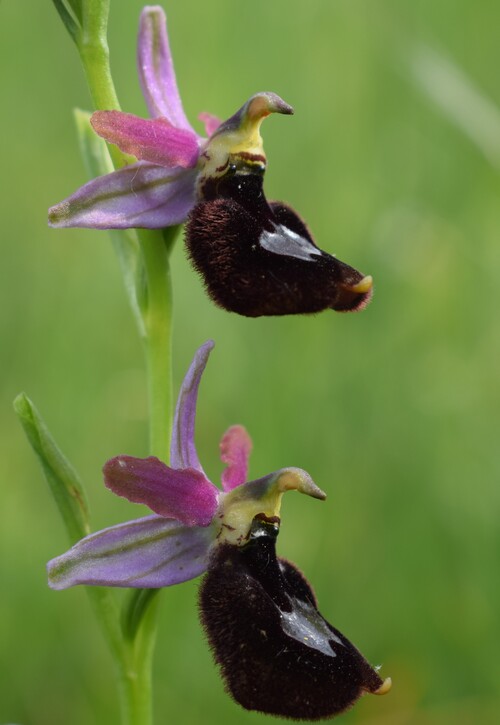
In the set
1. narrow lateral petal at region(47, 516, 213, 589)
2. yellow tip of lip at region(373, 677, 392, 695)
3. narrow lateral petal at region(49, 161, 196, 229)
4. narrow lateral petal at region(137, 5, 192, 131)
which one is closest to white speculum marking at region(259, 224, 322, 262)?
narrow lateral petal at region(49, 161, 196, 229)

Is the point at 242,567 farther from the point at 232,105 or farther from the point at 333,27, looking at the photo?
the point at 333,27

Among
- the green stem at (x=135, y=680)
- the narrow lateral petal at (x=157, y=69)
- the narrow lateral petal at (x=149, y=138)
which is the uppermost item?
the narrow lateral petal at (x=157, y=69)

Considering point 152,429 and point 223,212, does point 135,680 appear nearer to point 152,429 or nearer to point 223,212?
point 152,429

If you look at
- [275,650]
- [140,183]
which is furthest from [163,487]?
[140,183]

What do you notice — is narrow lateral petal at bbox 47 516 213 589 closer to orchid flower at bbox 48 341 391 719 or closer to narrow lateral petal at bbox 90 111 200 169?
orchid flower at bbox 48 341 391 719

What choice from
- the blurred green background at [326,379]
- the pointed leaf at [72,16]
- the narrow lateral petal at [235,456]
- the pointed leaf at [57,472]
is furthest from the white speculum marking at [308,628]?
the pointed leaf at [72,16]

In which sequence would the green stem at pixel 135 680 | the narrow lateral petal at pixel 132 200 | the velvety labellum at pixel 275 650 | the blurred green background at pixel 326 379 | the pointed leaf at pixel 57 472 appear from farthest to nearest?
the blurred green background at pixel 326 379 → the green stem at pixel 135 680 → the pointed leaf at pixel 57 472 → the narrow lateral petal at pixel 132 200 → the velvety labellum at pixel 275 650

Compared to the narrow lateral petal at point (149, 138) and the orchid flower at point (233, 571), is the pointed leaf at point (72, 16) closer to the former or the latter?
the narrow lateral petal at point (149, 138)
